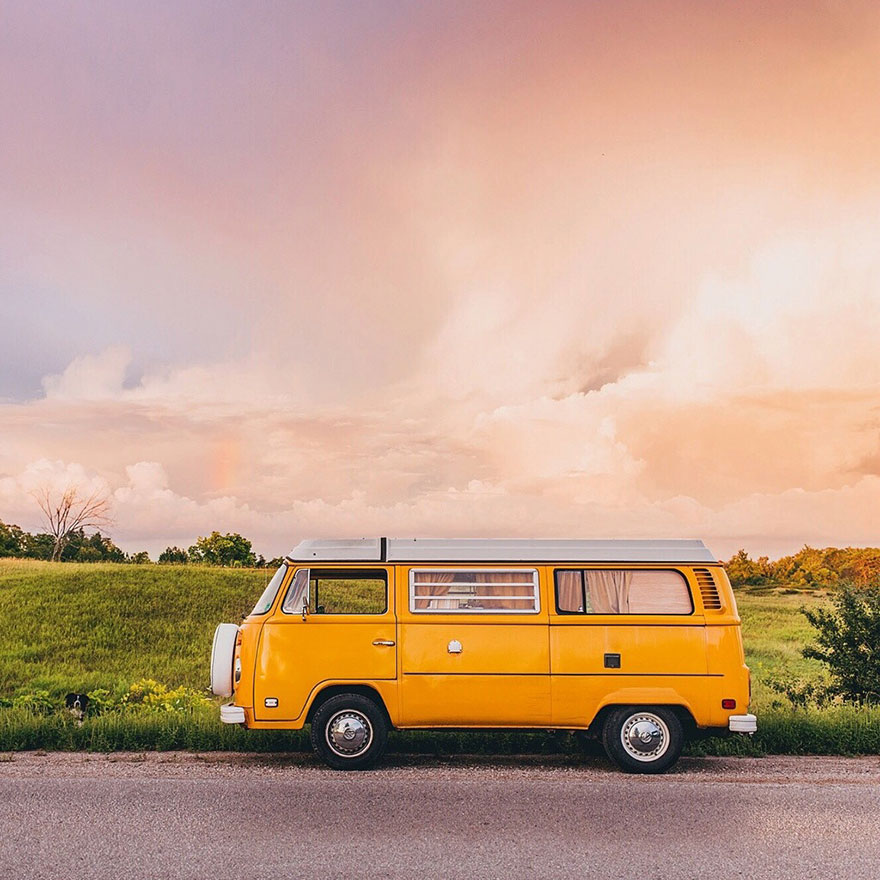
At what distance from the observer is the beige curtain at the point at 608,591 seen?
10.8m

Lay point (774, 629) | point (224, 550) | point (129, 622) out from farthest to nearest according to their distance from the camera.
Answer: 1. point (224, 550)
2. point (129, 622)
3. point (774, 629)

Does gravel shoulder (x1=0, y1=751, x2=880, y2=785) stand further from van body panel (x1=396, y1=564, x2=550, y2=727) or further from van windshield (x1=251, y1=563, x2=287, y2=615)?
van windshield (x1=251, y1=563, x2=287, y2=615)

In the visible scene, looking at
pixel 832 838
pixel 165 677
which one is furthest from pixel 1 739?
pixel 165 677

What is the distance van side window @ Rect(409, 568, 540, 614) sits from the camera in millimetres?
10758

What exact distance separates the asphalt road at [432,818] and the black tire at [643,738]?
0.22 meters

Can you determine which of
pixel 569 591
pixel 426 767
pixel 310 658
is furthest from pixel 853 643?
pixel 310 658

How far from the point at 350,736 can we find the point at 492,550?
2.54 m

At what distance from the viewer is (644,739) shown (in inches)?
417

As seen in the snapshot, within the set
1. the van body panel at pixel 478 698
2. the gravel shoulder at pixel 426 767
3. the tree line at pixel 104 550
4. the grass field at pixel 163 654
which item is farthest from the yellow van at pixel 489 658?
the tree line at pixel 104 550

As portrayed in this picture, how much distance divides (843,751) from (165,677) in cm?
2612

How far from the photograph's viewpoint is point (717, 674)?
10578mm

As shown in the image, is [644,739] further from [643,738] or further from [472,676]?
[472,676]

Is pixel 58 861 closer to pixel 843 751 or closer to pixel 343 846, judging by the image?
pixel 343 846

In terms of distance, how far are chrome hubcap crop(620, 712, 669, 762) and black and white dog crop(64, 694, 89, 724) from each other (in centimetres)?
688
